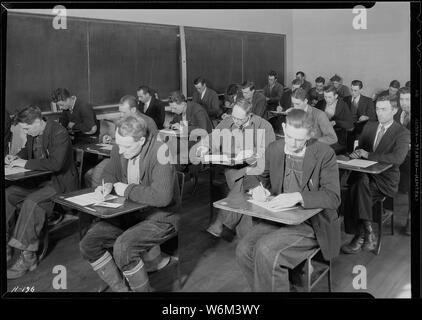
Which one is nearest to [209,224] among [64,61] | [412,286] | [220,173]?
[220,173]

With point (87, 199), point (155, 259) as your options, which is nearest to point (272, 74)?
point (155, 259)

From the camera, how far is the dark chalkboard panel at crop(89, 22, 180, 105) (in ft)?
16.6

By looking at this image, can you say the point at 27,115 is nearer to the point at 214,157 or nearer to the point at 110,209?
the point at 110,209

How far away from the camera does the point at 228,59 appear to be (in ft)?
18.3

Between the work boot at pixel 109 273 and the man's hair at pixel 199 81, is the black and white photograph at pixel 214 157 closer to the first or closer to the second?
the work boot at pixel 109 273

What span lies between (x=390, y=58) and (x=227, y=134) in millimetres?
1938

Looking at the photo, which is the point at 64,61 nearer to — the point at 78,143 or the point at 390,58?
the point at 78,143

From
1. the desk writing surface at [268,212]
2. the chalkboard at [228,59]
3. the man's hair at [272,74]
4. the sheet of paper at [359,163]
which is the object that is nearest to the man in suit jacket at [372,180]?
the sheet of paper at [359,163]

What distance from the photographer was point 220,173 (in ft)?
14.4

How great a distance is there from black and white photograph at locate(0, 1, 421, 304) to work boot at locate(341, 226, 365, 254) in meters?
0.02

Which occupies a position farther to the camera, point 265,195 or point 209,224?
point 209,224

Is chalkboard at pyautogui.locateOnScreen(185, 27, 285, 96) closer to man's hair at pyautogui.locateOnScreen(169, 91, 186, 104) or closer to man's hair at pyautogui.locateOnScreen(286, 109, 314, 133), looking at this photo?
man's hair at pyautogui.locateOnScreen(169, 91, 186, 104)

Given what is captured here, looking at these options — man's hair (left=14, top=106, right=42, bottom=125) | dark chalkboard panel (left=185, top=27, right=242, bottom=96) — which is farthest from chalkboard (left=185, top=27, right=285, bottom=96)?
man's hair (left=14, top=106, right=42, bottom=125)

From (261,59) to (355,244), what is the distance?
2.80 m
